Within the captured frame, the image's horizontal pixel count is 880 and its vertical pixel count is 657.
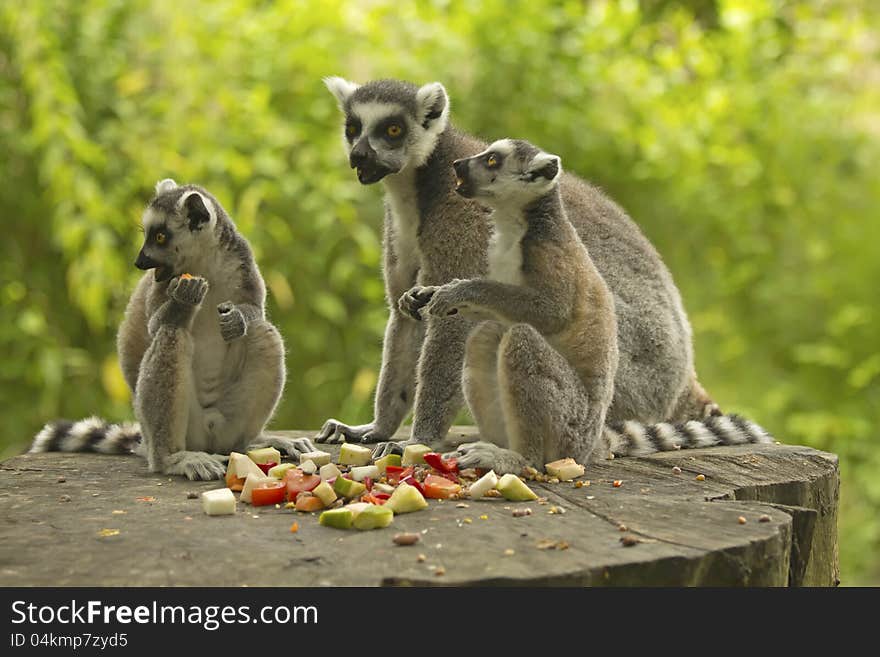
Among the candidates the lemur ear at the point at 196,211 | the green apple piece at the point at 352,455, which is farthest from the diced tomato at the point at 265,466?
the lemur ear at the point at 196,211

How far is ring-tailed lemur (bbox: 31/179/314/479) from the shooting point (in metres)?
4.16

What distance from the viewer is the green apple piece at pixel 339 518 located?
10.7ft

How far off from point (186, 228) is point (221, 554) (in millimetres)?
1760

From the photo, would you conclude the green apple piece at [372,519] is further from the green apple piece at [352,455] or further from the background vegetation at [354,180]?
the background vegetation at [354,180]

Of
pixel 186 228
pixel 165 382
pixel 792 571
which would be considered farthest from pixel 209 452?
pixel 792 571

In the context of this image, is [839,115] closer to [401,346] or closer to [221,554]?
[401,346]

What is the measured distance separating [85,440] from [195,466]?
0.90m

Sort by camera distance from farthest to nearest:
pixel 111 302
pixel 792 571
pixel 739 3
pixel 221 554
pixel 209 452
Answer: pixel 739 3
pixel 111 302
pixel 209 452
pixel 792 571
pixel 221 554

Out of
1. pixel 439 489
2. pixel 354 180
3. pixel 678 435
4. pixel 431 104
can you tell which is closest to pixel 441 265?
pixel 431 104

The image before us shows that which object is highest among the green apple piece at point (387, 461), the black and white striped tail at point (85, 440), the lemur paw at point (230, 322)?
the lemur paw at point (230, 322)

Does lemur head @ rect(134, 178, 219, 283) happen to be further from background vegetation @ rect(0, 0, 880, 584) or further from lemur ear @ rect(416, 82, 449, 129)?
background vegetation @ rect(0, 0, 880, 584)

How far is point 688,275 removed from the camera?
794 centimetres

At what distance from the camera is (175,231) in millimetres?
4324

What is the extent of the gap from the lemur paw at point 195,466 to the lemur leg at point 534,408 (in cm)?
92
